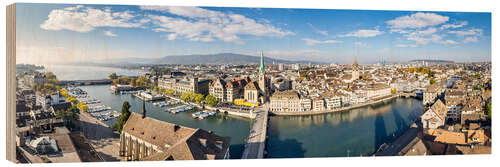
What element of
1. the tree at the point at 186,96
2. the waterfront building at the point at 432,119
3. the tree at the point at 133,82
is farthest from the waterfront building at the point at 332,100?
the tree at the point at 133,82

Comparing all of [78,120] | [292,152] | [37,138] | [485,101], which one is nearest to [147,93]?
[78,120]

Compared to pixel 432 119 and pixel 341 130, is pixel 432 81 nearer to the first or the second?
pixel 432 119

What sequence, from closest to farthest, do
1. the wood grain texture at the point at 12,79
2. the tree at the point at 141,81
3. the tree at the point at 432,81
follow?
1. the wood grain texture at the point at 12,79
2. the tree at the point at 141,81
3. the tree at the point at 432,81

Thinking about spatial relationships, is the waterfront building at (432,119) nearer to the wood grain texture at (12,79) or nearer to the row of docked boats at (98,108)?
the row of docked boats at (98,108)

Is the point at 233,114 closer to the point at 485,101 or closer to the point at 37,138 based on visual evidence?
the point at 37,138

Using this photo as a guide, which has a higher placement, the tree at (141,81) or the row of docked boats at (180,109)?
the tree at (141,81)

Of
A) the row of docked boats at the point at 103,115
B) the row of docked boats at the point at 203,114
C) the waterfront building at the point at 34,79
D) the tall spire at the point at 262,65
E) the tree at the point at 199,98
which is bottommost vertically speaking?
the row of docked boats at the point at 203,114

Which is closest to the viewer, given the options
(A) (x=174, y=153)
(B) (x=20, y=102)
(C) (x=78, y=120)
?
(A) (x=174, y=153)
